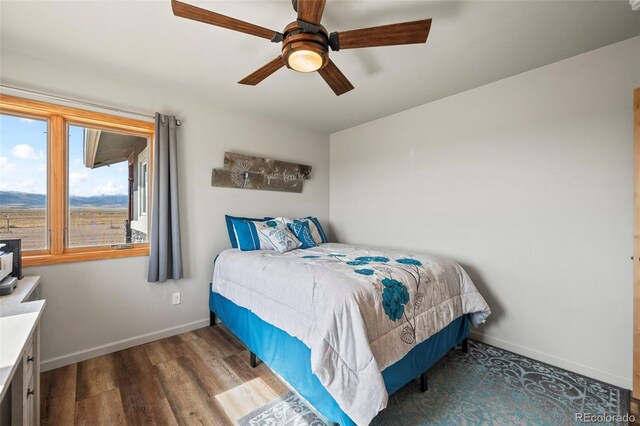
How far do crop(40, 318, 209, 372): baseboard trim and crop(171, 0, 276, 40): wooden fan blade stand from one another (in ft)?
8.57

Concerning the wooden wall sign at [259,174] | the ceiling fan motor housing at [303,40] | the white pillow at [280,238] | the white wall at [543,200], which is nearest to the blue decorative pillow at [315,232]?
the white pillow at [280,238]

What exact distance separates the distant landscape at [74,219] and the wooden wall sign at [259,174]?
946mm

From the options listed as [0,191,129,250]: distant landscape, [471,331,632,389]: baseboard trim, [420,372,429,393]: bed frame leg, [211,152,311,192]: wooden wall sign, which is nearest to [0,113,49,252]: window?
[0,191,129,250]: distant landscape

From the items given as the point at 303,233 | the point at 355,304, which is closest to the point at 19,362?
the point at 355,304

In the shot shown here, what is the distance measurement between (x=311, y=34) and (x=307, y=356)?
1.77 metres

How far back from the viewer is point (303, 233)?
9.93 feet

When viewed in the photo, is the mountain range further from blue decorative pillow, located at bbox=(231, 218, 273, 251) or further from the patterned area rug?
the patterned area rug

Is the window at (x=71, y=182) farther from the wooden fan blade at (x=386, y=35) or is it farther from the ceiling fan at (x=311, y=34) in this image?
the wooden fan blade at (x=386, y=35)

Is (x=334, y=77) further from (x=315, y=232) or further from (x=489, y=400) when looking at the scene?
(x=489, y=400)

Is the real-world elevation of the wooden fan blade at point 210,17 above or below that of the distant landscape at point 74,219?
above

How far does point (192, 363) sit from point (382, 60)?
2.85 m

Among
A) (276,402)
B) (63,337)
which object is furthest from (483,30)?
(63,337)

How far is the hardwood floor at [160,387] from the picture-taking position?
5.36 ft

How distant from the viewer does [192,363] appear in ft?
7.22
